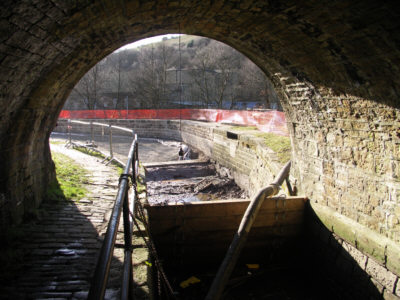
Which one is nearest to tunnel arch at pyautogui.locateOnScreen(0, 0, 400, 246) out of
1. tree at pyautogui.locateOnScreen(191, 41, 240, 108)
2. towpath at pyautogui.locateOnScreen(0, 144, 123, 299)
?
towpath at pyautogui.locateOnScreen(0, 144, 123, 299)

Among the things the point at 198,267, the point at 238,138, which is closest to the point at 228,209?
the point at 198,267

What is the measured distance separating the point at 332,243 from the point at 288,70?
11.0 feet

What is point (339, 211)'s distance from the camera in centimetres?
575

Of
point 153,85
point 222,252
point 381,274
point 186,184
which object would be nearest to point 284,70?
point 381,274

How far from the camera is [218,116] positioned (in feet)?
60.8

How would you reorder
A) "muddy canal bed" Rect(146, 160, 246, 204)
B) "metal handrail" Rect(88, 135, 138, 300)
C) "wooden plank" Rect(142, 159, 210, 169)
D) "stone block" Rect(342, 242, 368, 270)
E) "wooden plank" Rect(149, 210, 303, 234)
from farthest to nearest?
"wooden plank" Rect(142, 159, 210, 169)
"muddy canal bed" Rect(146, 160, 246, 204)
"wooden plank" Rect(149, 210, 303, 234)
"stone block" Rect(342, 242, 368, 270)
"metal handrail" Rect(88, 135, 138, 300)

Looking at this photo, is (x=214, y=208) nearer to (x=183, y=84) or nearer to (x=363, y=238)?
(x=363, y=238)

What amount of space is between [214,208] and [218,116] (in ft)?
41.7

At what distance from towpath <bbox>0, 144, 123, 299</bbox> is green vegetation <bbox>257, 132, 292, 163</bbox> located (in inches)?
186

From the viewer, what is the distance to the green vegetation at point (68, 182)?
6035 millimetres

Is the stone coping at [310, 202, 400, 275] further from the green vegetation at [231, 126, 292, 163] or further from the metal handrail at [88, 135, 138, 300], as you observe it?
the metal handrail at [88, 135, 138, 300]

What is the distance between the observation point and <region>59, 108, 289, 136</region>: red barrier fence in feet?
39.7

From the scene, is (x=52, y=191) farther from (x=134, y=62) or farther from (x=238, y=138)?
(x=134, y=62)

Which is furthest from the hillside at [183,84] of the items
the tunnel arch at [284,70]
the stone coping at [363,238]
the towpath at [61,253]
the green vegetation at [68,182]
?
the towpath at [61,253]
